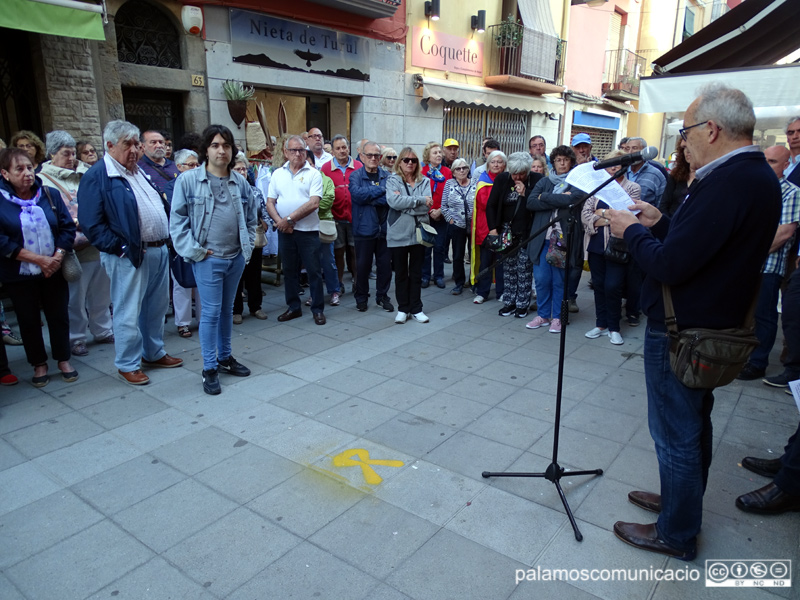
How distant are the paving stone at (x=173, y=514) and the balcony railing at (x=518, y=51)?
568 inches

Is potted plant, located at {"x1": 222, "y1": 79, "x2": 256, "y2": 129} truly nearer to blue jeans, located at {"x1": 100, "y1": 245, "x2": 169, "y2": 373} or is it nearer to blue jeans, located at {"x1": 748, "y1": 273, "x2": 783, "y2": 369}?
blue jeans, located at {"x1": 100, "y1": 245, "x2": 169, "y2": 373}

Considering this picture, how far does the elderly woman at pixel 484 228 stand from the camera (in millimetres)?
6594

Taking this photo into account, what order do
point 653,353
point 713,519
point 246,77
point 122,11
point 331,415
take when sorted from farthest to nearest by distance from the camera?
1. point 246,77
2. point 122,11
3. point 331,415
4. point 713,519
5. point 653,353

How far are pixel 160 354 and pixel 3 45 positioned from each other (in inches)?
213

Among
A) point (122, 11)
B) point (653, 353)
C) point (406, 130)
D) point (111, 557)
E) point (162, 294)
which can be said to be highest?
point (122, 11)

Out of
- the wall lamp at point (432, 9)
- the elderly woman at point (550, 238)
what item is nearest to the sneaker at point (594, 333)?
the elderly woman at point (550, 238)

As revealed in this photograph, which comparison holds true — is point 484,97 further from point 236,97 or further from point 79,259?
point 79,259

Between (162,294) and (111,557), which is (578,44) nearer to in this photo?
(162,294)

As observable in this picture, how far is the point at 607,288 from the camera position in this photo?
559 cm

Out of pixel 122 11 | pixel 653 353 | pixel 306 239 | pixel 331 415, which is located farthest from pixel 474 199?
pixel 122 11

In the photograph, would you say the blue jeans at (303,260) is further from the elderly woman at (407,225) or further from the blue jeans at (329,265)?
the elderly woman at (407,225)

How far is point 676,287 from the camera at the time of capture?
229cm

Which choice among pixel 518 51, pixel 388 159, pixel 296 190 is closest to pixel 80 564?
pixel 296 190

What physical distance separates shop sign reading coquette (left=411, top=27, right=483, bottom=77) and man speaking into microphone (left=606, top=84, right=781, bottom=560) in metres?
11.8
